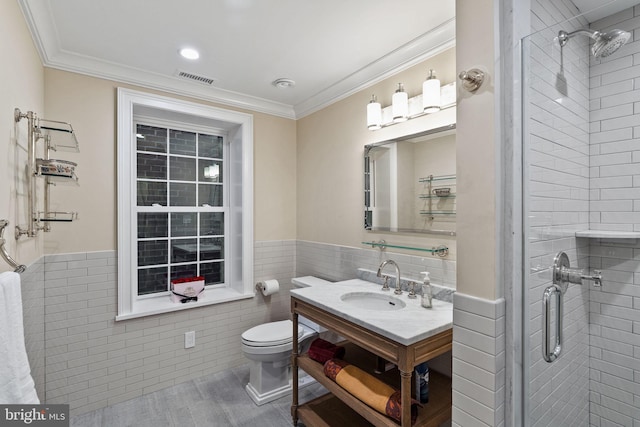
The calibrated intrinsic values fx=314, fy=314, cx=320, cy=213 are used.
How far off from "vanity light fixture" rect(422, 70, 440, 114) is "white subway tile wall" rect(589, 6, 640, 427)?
71 centimetres

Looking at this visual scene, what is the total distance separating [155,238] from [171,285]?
439 millimetres

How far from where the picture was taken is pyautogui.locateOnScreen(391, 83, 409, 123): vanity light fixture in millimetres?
2045

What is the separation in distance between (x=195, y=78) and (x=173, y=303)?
1.86 meters

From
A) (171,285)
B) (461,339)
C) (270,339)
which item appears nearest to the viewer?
(461,339)

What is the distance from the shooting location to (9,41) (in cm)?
137

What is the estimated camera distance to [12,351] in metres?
1.04

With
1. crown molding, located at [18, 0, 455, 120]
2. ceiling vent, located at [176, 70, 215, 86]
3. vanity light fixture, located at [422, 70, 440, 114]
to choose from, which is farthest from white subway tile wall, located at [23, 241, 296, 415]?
vanity light fixture, located at [422, 70, 440, 114]

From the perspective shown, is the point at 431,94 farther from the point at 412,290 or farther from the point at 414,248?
the point at 412,290

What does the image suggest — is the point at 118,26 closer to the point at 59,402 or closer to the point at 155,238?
the point at 155,238

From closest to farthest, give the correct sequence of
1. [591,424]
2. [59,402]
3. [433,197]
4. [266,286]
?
1. [591,424]
2. [433,197]
3. [59,402]
4. [266,286]

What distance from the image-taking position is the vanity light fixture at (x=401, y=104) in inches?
80.5

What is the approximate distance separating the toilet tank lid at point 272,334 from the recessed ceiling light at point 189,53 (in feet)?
6.70

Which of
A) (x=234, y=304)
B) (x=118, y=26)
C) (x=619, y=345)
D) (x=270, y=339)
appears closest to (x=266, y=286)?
(x=234, y=304)

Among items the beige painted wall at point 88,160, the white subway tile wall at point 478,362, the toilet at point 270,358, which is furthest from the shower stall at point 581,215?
the beige painted wall at point 88,160
